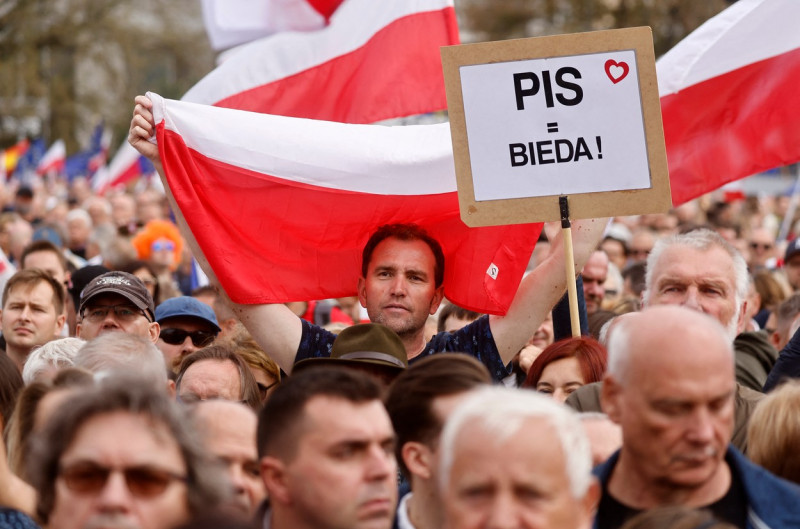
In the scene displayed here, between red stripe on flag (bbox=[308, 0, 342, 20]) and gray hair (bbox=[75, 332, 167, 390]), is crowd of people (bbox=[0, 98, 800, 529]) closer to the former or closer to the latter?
gray hair (bbox=[75, 332, 167, 390])

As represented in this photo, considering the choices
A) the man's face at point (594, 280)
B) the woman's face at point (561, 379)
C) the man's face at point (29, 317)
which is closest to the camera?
the woman's face at point (561, 379)

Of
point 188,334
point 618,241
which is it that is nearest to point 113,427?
point 188,334

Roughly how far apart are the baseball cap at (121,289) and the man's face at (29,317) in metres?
0.61

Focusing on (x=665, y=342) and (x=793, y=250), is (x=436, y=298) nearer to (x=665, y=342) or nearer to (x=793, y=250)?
(x=665, y=342)

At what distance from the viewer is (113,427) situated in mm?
3357

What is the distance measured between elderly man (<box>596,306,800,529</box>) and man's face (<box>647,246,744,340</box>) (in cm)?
209

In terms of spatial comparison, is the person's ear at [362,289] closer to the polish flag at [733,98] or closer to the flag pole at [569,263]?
the flag pole at [569,263]

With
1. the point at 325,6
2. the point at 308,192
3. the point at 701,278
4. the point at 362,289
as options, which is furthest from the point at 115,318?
the point at 701,278

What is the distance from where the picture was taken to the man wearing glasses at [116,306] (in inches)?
280

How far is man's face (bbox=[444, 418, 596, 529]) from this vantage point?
316 cm

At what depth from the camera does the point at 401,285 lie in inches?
235

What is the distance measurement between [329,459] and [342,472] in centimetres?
5

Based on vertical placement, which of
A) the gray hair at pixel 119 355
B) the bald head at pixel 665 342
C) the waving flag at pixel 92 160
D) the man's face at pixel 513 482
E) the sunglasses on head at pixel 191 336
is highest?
the waving flag at pixel 92 160

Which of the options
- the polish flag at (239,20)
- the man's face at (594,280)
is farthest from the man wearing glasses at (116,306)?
the man's face at (594,280)
